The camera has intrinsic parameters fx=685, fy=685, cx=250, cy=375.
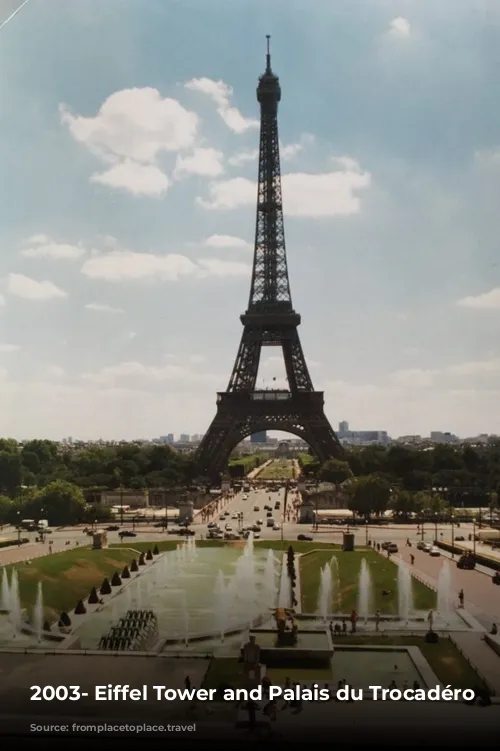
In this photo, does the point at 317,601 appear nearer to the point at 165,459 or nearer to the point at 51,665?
the point at 51,665

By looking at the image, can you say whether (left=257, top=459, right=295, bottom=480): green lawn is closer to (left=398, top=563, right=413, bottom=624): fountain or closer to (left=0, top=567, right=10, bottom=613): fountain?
(left=398, top=563, right=413, bottom=624): fountain

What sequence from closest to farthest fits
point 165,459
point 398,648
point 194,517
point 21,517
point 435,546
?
point 398,648
point 435,546
point 21,517
point 194,517
point 165,459

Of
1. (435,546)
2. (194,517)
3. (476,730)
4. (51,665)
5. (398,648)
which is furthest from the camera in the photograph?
(194,517)

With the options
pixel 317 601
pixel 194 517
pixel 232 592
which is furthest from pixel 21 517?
pixel 317 601

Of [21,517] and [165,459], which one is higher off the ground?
[165,459]

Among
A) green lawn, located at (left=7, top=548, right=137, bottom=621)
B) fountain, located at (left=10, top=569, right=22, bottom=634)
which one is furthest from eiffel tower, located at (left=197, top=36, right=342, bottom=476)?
fountain, located at (left=10, top=569, right=22, bottom=634)

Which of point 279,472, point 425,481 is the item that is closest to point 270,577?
point 425,481
